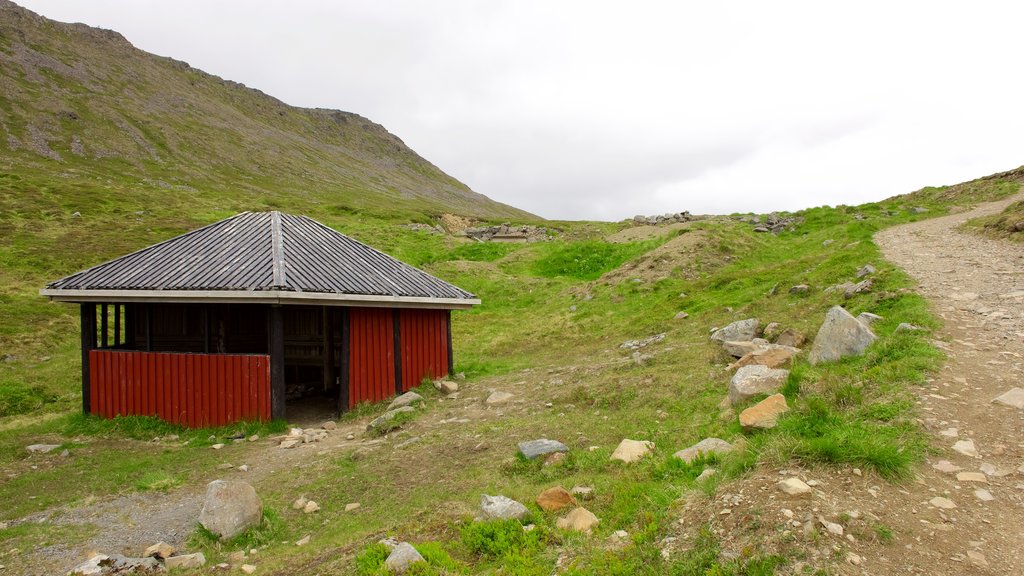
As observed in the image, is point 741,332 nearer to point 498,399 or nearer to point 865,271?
point 865,271

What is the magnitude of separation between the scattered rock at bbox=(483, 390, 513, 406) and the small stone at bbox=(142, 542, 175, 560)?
635 cm

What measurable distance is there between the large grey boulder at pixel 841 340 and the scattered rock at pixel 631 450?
2.82m

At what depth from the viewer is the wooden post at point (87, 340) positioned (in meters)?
13.1

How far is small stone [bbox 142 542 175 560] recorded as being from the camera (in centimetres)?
612

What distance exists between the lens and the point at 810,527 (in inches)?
151

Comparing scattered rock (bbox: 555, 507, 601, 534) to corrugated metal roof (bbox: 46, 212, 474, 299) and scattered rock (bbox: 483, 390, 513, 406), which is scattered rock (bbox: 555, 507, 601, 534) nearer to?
scattered rock (bbox: 483, 390, 513, 406)

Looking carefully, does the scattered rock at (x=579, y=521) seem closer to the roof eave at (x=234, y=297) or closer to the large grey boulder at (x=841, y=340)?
the large grey boulder at (x=841, y=340)

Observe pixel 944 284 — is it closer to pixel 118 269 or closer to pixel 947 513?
pixel 947 513

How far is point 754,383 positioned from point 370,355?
8.96 metres

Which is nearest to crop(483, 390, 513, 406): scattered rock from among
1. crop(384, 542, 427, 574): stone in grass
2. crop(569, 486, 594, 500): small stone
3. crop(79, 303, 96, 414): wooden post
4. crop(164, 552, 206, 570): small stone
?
crop(569, 486, 594, 500): small stone

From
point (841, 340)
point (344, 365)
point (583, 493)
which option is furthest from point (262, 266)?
point (841, 340)

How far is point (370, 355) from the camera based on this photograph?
43.9ft

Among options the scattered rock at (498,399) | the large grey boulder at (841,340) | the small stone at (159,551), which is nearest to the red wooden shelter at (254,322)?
the scattered rock at (498,399)

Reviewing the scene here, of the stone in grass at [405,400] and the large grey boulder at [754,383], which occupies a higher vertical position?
the large grey boulder at [754,383]
